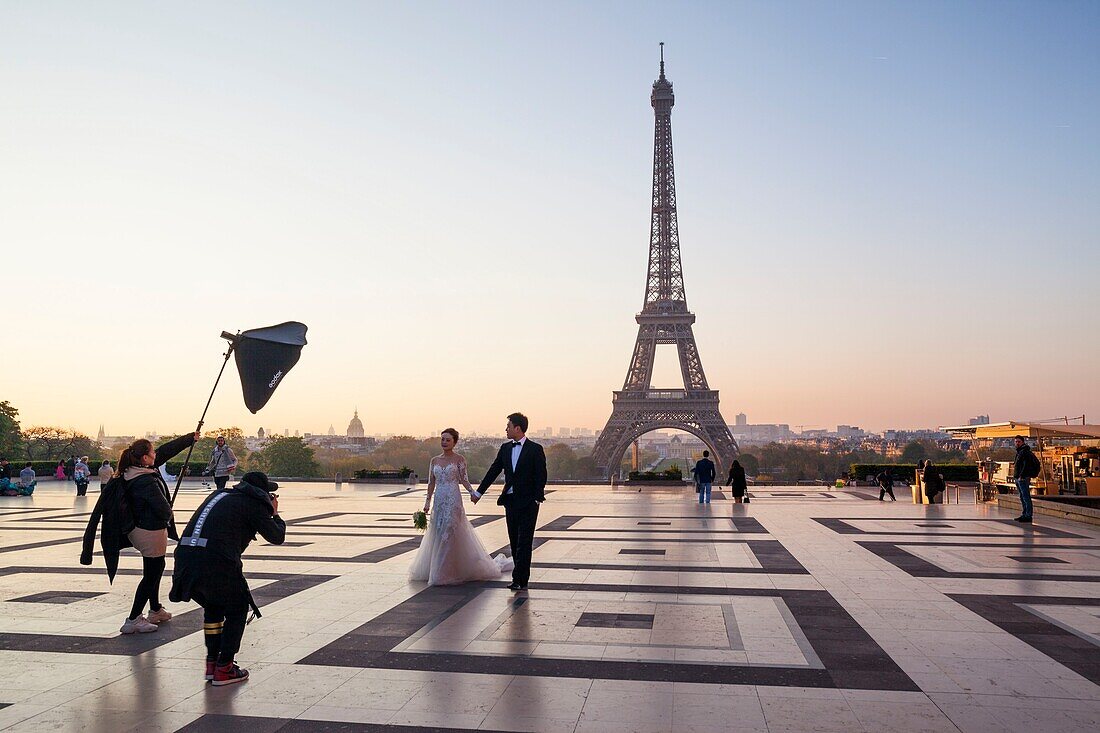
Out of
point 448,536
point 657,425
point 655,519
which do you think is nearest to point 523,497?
point 448,536

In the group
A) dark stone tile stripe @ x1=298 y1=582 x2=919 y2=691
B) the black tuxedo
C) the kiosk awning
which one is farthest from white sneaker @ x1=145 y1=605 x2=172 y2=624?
the kiosk awning

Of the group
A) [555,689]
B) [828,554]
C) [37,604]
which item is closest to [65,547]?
[37,604]

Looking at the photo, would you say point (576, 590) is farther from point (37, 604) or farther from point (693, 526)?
point (693, 526)

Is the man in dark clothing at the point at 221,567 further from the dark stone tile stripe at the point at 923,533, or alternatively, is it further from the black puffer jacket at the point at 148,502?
the dark stone tile stripe at the point at 923,533

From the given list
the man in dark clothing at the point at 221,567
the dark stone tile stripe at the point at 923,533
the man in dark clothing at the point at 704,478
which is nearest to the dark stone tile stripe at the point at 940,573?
the dark stone tile stripe at the point at 923,533

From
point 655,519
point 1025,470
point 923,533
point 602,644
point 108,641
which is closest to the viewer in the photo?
point 602,644

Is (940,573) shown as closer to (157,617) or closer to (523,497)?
(523,497)

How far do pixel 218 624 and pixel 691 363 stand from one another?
195 ft

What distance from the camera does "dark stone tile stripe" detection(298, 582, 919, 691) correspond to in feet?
17.3

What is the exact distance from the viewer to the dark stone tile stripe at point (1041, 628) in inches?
225

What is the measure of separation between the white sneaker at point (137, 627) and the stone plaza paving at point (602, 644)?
0.09 metres

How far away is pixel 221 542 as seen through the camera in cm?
523

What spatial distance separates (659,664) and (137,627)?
4408mm

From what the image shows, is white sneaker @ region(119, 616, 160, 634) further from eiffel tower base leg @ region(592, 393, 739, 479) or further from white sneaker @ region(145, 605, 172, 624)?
eiffel tower base leg @ region(592, 393, 739, 479)
